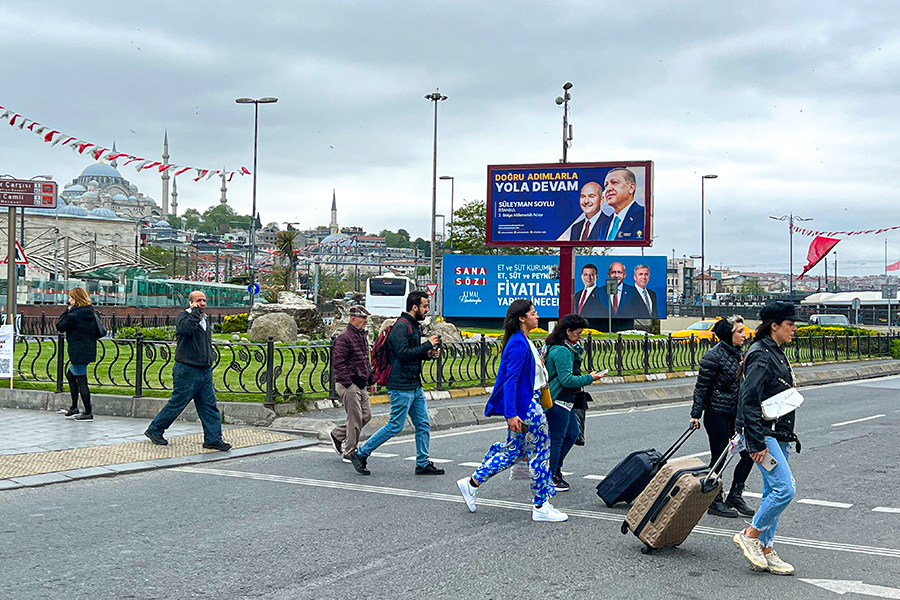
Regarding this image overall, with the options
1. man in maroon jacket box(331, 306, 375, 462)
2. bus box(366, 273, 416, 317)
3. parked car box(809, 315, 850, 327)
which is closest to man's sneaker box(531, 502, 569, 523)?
man in maroon jacket box(331, 306, 375, 462)

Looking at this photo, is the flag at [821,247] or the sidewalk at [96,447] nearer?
the sidewalk at [96,447]

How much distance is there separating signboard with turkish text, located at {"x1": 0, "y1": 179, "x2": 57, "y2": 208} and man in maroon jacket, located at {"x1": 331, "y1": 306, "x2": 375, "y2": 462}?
7352 mm

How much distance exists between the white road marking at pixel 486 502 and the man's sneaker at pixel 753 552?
34.6 inches

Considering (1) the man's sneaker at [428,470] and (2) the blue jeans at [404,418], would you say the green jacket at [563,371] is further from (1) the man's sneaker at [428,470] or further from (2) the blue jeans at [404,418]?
(1) the man's sneaker at [428,470]

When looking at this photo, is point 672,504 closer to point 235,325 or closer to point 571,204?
point 571,204

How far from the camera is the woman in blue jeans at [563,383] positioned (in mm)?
7785

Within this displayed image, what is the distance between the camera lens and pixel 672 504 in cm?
566

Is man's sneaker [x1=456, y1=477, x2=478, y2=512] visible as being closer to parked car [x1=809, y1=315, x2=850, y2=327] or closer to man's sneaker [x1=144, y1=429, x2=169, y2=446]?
man's sneaker [x1=144, y1=429, x2=169, y2=446]

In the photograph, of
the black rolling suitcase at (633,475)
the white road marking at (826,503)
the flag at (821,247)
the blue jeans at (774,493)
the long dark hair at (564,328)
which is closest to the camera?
the blue jeans at (774,493)

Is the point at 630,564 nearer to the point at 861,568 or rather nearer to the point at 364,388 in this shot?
the point at 861,568

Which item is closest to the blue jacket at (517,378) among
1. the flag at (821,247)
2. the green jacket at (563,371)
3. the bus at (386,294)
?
the green jacket at (563,371)

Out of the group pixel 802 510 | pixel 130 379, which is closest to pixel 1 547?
pixel 802 510

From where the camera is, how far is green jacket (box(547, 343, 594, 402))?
25.4 ft

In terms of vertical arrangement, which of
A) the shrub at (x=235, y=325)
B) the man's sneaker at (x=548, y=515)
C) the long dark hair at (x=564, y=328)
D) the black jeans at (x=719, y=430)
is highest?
the long dark hair at (x=564, y=328)
